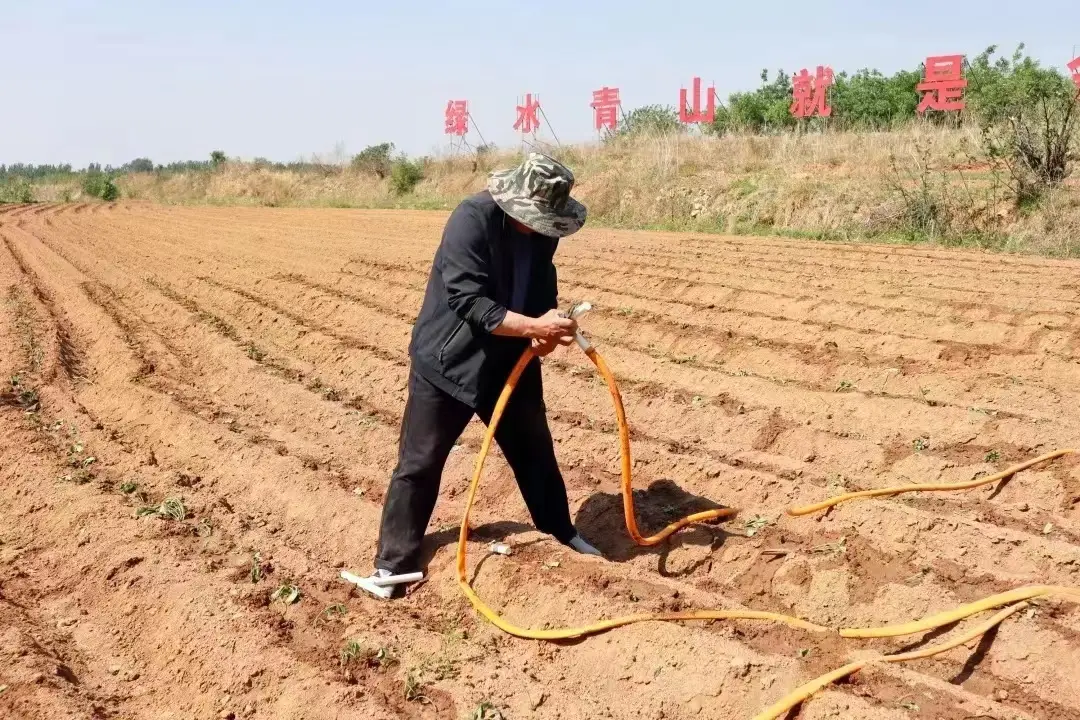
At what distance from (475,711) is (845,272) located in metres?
8.32

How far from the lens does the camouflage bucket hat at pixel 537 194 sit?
378 cm

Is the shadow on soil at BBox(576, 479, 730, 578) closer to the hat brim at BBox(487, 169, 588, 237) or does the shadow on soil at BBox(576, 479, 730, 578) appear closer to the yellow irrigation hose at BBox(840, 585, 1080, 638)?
the yellow irrigation hose at BBox(840, 585, 1080, 638)

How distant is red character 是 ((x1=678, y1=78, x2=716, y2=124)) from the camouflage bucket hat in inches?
815

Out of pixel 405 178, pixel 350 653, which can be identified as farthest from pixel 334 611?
pixel 405 178

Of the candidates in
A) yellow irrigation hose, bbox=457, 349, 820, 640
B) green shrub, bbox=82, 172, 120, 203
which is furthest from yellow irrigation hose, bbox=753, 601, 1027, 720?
green shrub, bbox=82, 172, 120, 203

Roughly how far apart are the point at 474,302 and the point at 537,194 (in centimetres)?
47

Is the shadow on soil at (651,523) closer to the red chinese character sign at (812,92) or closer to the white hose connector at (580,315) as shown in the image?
the white hose connector at (580,315)

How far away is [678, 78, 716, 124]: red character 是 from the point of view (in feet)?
78.1

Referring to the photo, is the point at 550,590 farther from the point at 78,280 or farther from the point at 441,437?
the point at 78,280

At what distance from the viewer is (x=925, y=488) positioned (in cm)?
491

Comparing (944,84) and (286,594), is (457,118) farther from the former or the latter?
(286,594)

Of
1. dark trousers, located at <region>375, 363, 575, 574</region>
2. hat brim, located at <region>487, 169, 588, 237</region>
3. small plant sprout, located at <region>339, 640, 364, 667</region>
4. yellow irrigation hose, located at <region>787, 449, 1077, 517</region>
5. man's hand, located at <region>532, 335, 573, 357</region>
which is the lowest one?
small plant sprout, located at <region>339, 640, 364, 667</region>

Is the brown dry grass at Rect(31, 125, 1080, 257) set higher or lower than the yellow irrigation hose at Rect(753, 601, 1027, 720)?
higher

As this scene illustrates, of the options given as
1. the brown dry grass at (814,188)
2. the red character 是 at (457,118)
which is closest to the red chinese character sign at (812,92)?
the brown dry grass at (814,188)
